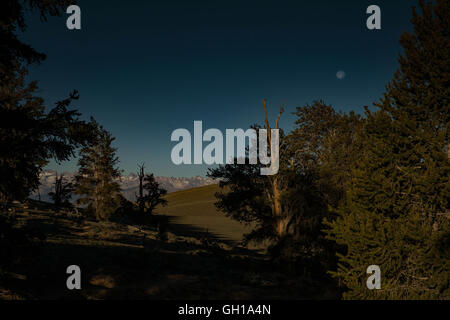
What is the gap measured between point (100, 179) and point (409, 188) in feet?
94.7

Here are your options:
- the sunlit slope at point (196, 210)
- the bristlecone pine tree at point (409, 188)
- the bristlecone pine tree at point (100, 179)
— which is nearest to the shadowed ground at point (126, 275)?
the bristlecone pine tree at point (409, 188)

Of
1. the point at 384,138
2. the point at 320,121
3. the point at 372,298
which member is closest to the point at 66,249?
the point at 372,298

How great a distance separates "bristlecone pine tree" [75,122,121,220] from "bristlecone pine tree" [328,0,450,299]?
26516 millimetres

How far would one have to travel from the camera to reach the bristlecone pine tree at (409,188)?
22.2 ft

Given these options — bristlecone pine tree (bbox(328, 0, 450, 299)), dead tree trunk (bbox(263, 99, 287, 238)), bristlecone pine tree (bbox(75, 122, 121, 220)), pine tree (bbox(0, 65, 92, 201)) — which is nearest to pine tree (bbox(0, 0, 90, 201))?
pine tree (bbox(0, 65, 92, 201))

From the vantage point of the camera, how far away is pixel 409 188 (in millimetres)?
6984

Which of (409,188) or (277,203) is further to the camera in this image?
(277,203)

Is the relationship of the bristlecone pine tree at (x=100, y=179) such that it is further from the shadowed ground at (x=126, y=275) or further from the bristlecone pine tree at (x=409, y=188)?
the bristlecone pine tree at (x=409, y=188)

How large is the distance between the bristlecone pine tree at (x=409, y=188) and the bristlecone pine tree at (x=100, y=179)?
26.5m

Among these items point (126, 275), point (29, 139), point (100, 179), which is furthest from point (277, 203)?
point (100, 179)

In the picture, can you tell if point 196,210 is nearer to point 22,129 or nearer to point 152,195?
point 152,195

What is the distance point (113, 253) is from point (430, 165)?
16486 mm

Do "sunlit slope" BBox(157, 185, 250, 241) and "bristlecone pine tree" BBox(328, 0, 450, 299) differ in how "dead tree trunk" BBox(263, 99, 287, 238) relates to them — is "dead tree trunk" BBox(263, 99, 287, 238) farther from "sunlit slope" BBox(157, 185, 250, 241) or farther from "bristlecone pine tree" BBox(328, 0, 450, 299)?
"sunlit slope" BBox(157, 185, 250, 241)
